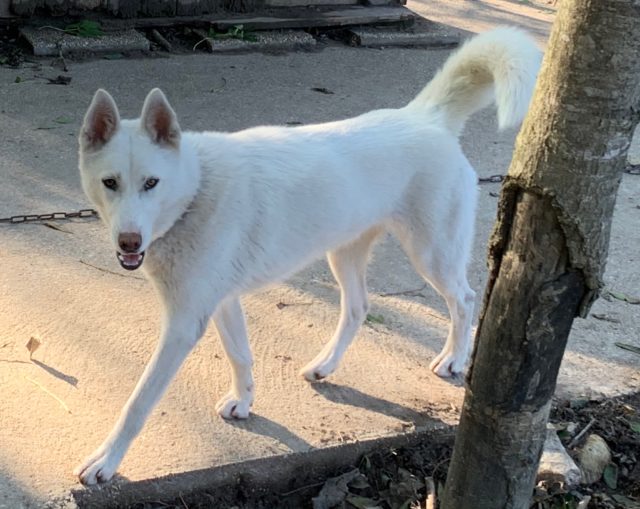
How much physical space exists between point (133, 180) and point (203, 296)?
0.44m

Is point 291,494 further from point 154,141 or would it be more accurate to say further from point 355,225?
point 154,141

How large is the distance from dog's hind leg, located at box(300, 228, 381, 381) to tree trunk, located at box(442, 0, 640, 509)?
0.97m

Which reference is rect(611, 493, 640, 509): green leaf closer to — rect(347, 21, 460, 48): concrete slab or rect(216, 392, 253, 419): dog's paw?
rect(216, 392, 253, 419): dog's paw

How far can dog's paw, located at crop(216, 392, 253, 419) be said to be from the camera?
3.09 meters

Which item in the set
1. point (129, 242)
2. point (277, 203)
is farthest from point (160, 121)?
point (277, 203)

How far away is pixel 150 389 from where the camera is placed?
274cm

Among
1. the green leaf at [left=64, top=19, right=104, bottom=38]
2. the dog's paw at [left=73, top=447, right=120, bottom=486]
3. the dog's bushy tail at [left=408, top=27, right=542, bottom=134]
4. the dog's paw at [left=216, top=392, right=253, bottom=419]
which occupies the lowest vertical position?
the dog's paw at [left=73, top=447, right=120, bottom=486]

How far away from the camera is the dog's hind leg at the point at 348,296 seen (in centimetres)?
340

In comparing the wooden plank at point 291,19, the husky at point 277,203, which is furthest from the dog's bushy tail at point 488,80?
the wooden plank at point 291,19

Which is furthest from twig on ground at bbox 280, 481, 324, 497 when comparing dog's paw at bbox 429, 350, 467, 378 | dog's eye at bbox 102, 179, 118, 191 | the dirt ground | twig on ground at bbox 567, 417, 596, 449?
dog's eye at bbox 102, 179, 118, 191

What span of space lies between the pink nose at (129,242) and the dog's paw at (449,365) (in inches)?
58.5

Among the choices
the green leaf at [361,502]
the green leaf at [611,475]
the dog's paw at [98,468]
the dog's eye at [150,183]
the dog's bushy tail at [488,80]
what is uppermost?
the dog's bushy tail at [488,80]

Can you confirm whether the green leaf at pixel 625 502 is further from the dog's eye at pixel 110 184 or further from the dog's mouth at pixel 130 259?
the dog's eye at pixel 110 184

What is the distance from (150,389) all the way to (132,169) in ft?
2.31
